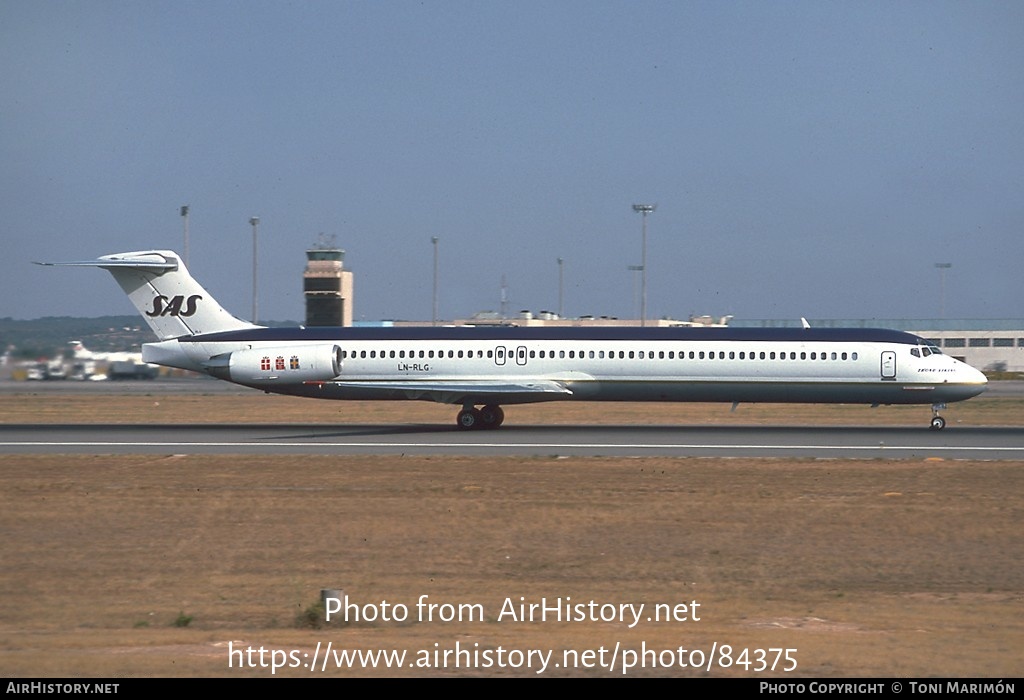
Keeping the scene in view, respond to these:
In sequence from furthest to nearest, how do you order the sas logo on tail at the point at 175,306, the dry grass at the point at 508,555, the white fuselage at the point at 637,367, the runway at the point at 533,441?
the sas logo on tail at the point at 175,306 < the white fuselage at the point at 637,367 < the runway at the point at 533,441 < the dry grass at the point at 508,555

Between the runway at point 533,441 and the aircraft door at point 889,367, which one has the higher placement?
the aircraft door at point 889,367

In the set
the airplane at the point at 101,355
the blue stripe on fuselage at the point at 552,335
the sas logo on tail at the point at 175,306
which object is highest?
the sas logo on tail at the point at 175,306

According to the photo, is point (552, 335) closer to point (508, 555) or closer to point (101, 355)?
point (508, 555)

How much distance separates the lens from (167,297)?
37.1 meters

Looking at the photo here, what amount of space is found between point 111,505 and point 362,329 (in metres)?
17.9

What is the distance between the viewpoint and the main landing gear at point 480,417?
3497cm

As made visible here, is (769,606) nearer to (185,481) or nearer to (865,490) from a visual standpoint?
(865,490)

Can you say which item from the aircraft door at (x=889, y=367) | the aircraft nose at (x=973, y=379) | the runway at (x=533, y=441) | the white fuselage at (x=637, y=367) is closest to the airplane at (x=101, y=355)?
the runway at (x=533, y=441)

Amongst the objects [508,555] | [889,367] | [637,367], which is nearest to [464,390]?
[637,367]

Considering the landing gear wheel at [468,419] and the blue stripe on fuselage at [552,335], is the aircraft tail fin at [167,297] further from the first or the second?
the landing gear wheel at [468,419]

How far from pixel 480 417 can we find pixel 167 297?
11315 mm

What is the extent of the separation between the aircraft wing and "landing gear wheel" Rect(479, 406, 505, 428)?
0.59m

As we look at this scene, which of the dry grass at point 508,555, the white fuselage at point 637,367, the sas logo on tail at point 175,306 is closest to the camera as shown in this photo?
the dry grass at point 508,555

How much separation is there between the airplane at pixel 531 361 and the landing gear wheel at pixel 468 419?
0.10 ft
